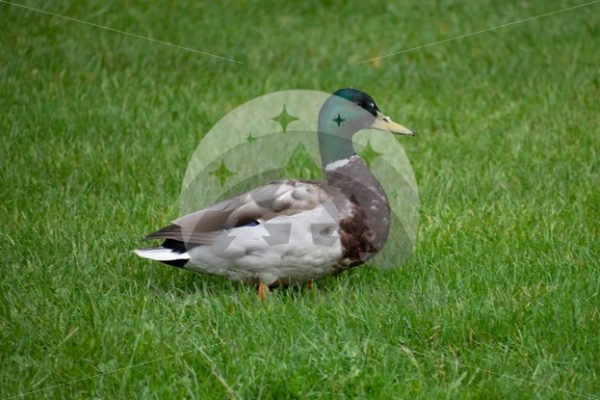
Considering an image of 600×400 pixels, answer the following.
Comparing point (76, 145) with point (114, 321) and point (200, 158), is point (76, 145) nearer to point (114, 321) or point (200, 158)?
point (200, 158)

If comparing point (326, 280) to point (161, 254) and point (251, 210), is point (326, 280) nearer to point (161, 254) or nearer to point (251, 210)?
point (251, 210)

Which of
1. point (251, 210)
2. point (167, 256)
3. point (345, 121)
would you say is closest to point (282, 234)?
point (251, 210)

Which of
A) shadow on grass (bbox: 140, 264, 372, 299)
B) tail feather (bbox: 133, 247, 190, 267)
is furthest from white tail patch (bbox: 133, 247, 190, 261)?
shadow on grass (bbox: 140, 264, 372, 299)

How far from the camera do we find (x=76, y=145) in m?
6.00

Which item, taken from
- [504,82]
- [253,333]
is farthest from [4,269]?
[504,82]

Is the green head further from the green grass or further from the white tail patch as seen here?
the white tail patch

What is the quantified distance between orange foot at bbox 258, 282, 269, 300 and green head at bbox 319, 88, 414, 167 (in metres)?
0.69

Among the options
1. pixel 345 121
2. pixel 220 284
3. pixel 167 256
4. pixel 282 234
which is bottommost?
pixel 220 284

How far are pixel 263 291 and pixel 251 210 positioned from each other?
354 mm

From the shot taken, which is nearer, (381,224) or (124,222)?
(381,224)

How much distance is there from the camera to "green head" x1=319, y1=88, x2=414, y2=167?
444cm

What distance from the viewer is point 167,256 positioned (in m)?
4.12

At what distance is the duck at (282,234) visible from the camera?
4.04 metres

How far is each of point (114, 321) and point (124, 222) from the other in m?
1.22
